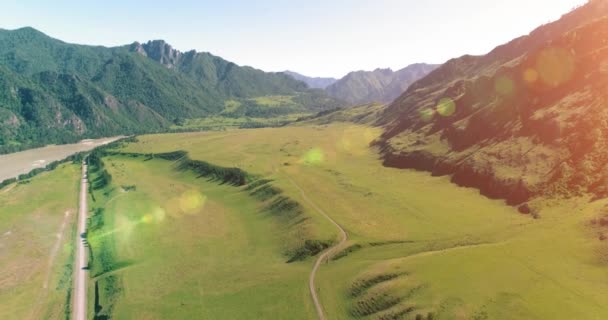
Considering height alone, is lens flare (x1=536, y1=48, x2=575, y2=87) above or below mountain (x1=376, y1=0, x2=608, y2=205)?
above

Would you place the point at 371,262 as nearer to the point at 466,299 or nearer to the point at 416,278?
the point at 416,278

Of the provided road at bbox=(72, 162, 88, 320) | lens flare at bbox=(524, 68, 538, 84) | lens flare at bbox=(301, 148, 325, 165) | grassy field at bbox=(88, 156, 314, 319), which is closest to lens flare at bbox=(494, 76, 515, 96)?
lens flare at bbox=(524, 68, 538, 84)

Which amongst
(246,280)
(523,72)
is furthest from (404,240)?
(523,72)

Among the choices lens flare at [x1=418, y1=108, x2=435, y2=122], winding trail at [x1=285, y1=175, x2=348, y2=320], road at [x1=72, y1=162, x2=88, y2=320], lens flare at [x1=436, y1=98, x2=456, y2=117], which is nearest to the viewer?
winding trail at [x1=285, y1=175, x2=348, y2=320]

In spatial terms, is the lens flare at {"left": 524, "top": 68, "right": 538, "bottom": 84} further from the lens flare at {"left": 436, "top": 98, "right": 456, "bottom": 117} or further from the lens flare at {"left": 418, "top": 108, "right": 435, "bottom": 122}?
the lens flare at {"left": 418, "top": 108, "right": 435, "bottom": 122}

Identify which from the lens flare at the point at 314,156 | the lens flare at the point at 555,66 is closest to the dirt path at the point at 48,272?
the lens flare at the point at 314,156

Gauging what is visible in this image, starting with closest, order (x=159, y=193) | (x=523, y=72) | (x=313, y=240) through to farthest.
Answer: (x=313, y=240) → (x=523, y=72) → (x=159, y=193)
